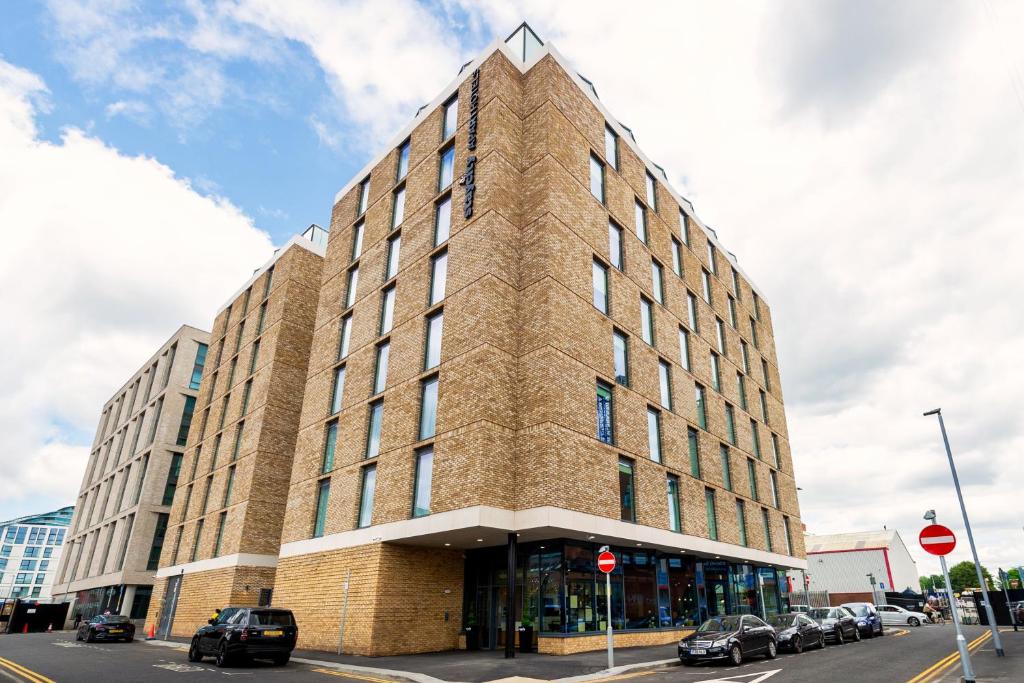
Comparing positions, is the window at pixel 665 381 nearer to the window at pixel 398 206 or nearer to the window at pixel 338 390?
the window at pixel 398 206

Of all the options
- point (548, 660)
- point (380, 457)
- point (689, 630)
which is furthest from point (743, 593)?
point (380, 457)

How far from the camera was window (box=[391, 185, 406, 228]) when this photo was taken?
2952 centimetres

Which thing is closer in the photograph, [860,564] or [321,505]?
[321,505]

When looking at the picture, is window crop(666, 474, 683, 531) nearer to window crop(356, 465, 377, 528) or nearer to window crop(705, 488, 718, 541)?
window crop(705, 488, 718, 541)

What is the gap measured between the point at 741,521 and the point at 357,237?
2510cm

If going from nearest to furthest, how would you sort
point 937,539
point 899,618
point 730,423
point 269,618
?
1. point 937,539
2. point 269,618
3. point 730,423
4. point 899,618

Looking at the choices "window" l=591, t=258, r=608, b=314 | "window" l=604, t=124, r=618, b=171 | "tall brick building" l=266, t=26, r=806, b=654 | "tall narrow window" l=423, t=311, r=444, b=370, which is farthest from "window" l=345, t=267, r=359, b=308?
"window" l=604, t=124, r=618, b=171

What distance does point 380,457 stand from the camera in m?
23.8

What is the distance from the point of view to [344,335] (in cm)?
3023

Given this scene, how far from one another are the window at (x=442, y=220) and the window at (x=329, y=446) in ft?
31.6

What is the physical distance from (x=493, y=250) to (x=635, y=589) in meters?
14.0

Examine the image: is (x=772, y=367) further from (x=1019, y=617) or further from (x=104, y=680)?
(x=104, y=680)

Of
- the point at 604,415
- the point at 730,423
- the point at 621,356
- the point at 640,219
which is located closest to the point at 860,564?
the point at 730,423

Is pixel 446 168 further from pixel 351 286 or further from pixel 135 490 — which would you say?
pixel 135 490
